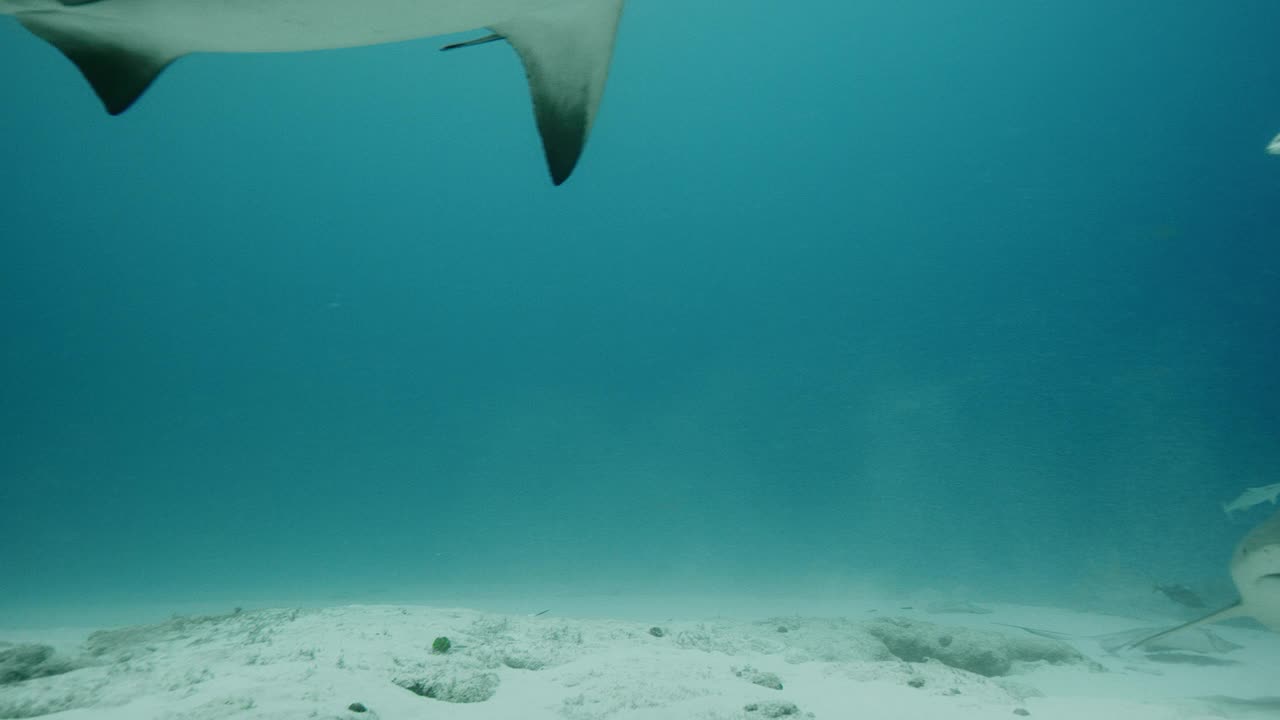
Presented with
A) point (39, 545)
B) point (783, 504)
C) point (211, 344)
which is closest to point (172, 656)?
point (39, 545)

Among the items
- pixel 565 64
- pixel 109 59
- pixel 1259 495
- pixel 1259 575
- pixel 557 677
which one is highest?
pixel 565 64

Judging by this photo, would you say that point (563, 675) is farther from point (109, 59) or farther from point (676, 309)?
point (676, 309)

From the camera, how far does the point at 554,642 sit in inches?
151

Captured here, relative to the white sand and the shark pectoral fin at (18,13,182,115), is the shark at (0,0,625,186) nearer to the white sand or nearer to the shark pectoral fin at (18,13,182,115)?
the shark pectoral fin at (18,13,182,115)

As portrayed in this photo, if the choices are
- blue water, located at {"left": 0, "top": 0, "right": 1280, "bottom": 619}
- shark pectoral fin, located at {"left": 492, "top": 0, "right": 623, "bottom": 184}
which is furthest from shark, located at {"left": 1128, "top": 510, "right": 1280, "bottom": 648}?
blue water, located at {"left": 0, "top": 0, "right": 1280, "bottom": 619}

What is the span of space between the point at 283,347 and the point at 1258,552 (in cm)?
7009

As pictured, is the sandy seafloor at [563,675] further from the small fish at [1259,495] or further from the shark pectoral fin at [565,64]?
the small fish at [1259,495]

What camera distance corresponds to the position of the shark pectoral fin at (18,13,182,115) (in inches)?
88.8

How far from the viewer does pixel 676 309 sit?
57.1 meters

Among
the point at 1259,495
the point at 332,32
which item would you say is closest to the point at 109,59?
the point at 332,32

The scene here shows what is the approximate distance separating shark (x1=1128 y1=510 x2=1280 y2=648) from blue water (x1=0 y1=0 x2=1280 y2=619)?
11.9m

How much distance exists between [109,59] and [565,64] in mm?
1870

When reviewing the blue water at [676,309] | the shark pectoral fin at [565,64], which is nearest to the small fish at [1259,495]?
the blue water at [676,309]

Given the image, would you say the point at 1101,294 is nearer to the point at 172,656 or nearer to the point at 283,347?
the point at 172,656
